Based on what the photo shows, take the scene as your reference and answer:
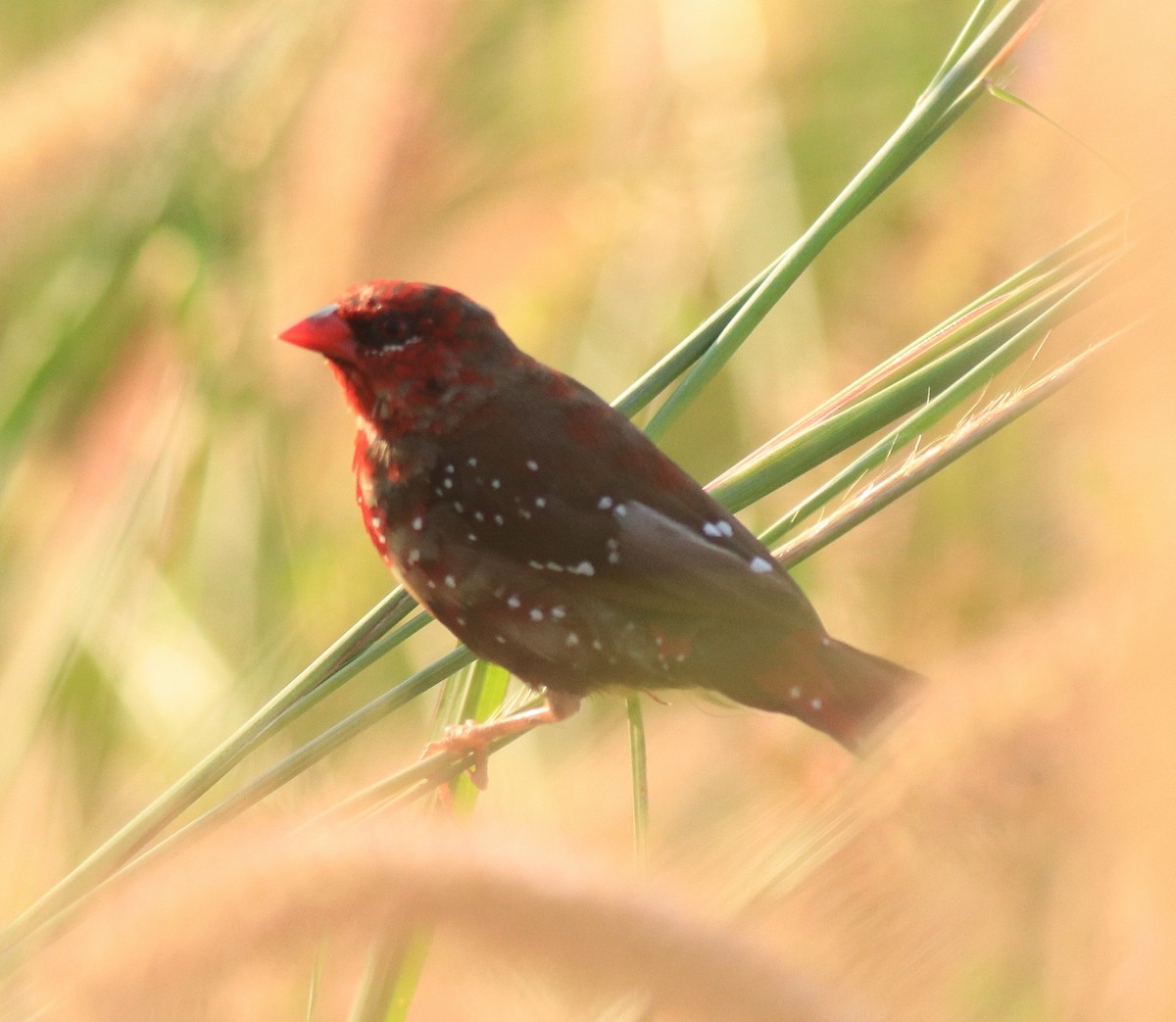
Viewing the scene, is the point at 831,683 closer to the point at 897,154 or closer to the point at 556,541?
the point at 556,541

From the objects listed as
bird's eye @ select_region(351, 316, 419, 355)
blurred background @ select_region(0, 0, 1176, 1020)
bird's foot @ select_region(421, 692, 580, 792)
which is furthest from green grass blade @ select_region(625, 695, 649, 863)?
bird's eye @ select_region(351, 316, 419, 355)

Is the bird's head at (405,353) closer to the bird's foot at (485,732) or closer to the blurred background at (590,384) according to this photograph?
the blurred background at (590,384)

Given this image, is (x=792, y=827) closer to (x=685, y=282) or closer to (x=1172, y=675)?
(x=1172, y=675)

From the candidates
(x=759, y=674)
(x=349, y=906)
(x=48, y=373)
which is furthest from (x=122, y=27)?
(x=349, y=906)

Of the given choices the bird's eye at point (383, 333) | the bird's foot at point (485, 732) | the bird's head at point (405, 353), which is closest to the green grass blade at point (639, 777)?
the bird's foot at point (485, 732)

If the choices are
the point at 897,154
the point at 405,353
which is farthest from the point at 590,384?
the point at 897,154
